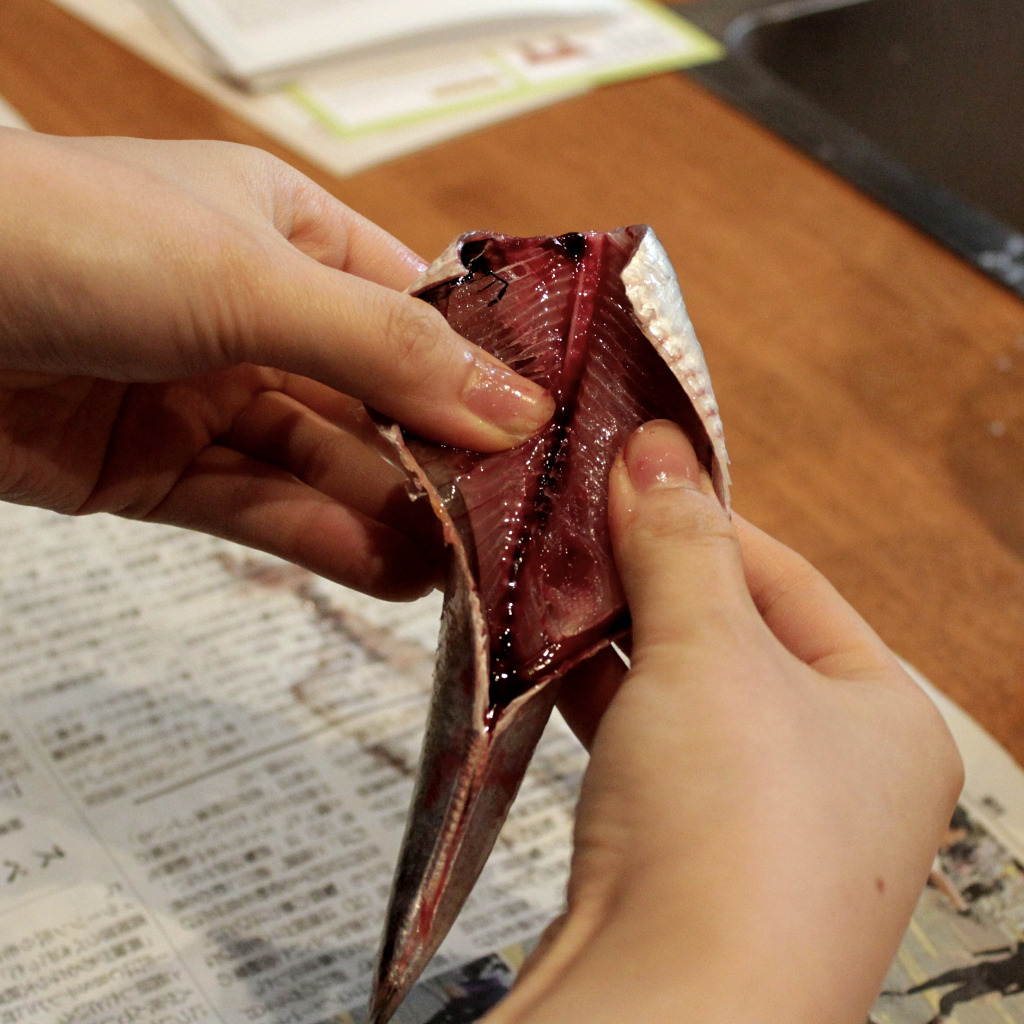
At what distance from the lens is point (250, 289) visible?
59cm

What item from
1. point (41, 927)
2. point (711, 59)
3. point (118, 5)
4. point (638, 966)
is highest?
point (711, 59)

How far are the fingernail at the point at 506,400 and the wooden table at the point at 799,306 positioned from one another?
0.44 meters

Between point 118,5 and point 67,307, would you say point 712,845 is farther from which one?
point 118,5

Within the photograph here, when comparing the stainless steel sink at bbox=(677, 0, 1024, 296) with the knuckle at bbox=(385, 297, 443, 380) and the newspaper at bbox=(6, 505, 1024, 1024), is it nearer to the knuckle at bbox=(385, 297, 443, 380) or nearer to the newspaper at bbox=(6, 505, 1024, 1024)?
the newspaper at bbox=(6, 505, 1024, 1024)

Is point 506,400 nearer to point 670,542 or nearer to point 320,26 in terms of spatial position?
point 670,542

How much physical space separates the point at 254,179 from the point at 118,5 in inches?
42.0

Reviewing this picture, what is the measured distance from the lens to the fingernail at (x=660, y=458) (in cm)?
61

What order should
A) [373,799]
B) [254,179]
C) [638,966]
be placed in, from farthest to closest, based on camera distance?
[373,799] < [254,179] < [638,966]

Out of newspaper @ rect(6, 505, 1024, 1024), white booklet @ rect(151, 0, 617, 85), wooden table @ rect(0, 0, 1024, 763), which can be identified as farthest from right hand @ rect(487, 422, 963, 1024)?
white booklet @ rect(151, 0, 617, 85)

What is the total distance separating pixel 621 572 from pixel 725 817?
0.52 ft

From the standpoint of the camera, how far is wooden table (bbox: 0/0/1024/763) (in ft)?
3.34

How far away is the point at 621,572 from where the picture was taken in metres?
0.60

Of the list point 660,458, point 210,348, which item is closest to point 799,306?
point 660,458

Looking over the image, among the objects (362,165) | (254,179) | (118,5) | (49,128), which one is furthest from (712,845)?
(118,5)
